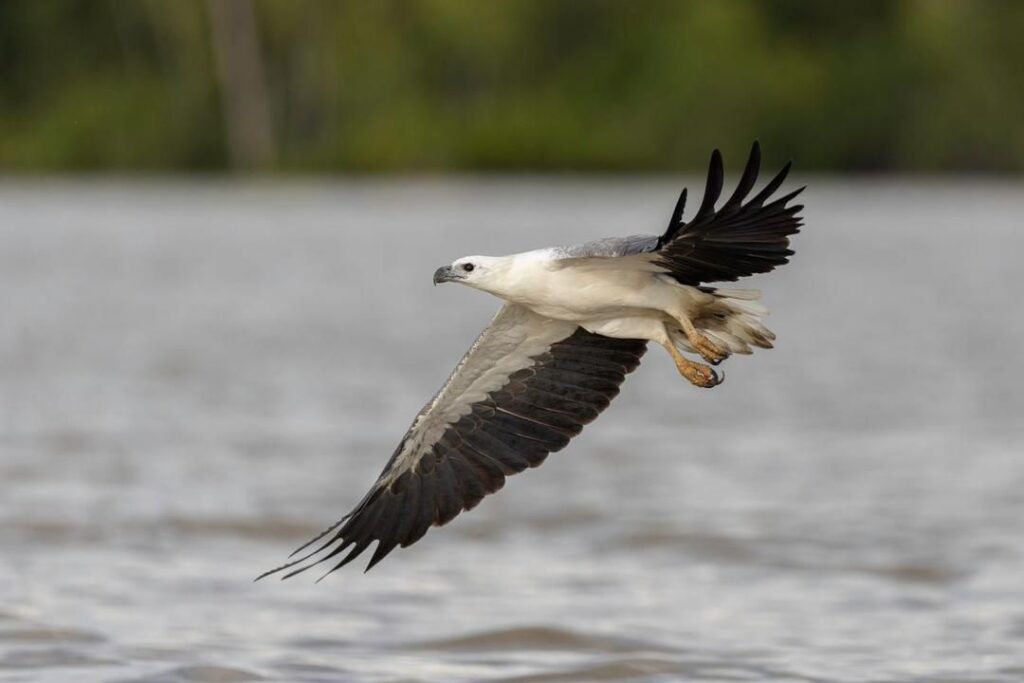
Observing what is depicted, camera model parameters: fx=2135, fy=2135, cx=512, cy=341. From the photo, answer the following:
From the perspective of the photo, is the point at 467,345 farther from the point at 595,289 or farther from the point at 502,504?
the point at 595,289

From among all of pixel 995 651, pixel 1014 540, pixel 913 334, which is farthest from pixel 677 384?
pixel 995 651

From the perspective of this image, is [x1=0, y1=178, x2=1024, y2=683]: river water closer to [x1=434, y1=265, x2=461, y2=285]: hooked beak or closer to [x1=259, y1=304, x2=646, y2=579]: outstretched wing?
[x1=259, y1=304, x2=646, y2=579]: outstretched wing

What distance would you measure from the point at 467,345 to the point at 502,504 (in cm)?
875

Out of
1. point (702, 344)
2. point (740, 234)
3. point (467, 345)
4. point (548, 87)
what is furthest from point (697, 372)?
point (548, 87)

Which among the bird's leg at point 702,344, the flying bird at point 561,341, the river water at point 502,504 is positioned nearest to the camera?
the flying bird at point 561,341

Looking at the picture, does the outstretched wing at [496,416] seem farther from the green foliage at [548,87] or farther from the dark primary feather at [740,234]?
the green foliage at [548,87]

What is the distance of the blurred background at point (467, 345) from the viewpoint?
33.6 ft

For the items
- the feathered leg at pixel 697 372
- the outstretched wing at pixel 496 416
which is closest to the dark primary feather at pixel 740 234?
the feathered leg at pixel 697 372

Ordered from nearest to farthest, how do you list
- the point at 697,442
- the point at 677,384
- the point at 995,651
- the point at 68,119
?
the point at 995,651 → the point at 697,442 → the point at 677,384 → the point at 68,119

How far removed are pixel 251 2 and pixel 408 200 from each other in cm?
1070

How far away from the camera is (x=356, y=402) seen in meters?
17.9

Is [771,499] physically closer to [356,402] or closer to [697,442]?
[697,442]

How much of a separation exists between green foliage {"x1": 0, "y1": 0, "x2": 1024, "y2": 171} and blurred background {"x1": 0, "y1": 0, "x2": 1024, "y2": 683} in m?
0.13

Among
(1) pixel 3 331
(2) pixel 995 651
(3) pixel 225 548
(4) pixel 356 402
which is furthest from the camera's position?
(1) pixel 3 331
